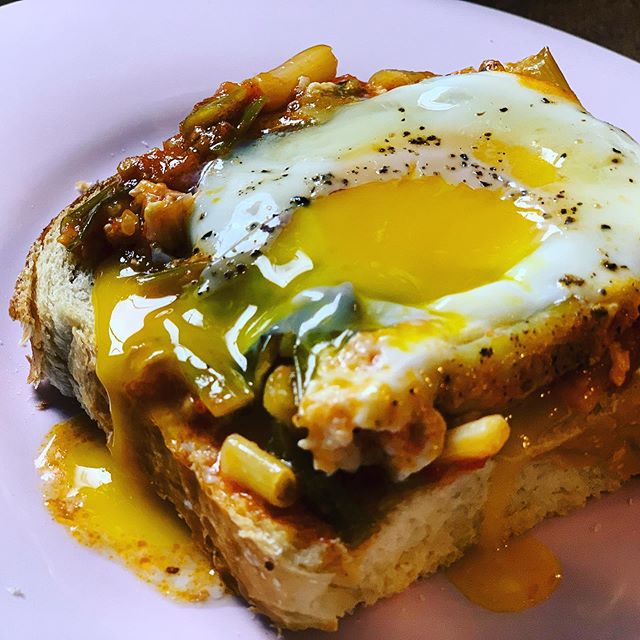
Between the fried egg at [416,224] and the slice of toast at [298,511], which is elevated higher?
the fried egg at [416,224]

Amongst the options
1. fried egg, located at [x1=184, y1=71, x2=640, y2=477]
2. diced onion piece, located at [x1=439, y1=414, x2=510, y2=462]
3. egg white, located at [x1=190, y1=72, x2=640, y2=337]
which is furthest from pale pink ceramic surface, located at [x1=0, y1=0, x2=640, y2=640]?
egg white, located at [x1=190, y1=72, x2=640, y2=337]

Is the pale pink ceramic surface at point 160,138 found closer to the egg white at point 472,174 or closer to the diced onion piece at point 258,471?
the diced onion piece at point 258,471

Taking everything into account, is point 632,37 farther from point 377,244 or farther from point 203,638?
point 203,638

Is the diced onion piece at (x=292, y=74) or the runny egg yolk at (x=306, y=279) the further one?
the diced onion piece at (x=292, y=74)

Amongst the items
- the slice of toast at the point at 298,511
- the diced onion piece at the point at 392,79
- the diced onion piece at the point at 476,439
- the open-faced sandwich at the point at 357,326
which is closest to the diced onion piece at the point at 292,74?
the open-faced sandwich at the point at 357,326

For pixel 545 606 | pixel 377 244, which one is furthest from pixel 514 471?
pixel 377 244

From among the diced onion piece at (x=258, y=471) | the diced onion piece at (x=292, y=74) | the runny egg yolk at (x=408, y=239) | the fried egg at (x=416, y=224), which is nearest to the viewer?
the diced onion piece at (x=258, y=471)

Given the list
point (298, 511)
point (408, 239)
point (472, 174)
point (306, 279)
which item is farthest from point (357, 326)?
point (472, 174)
